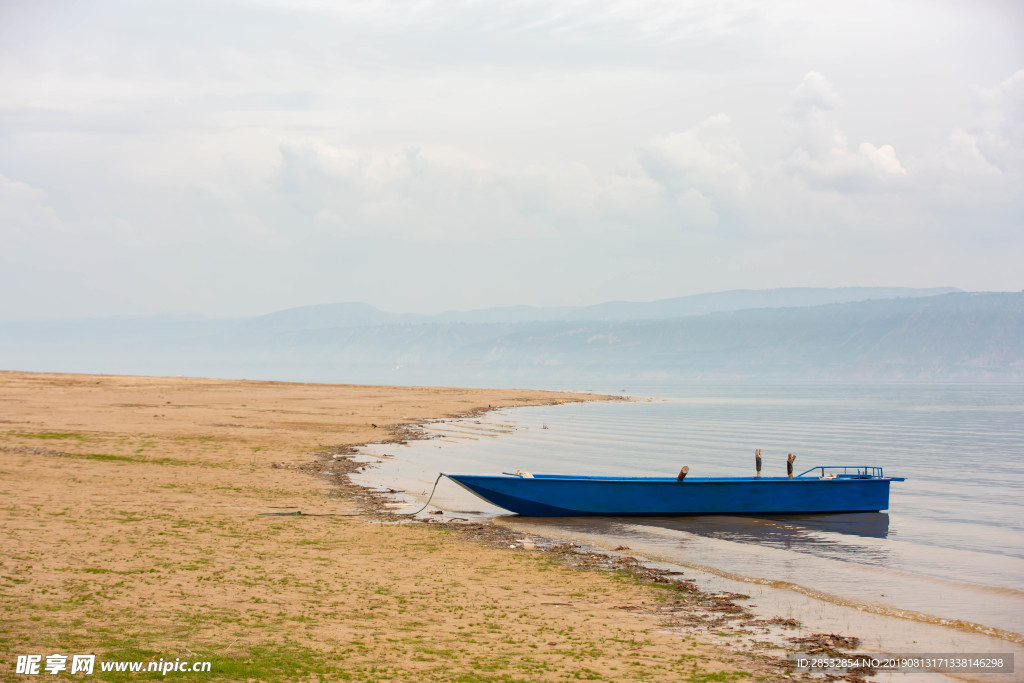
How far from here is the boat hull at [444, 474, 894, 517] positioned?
23719mm

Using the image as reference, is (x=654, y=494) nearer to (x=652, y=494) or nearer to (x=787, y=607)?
(x=652, y=494)

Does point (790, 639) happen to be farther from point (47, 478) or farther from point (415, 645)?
point (47, 478)

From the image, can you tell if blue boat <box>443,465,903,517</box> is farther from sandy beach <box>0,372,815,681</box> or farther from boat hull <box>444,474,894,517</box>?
sandy beach <box>0,372,815,681</box>

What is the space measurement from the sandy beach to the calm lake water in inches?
136

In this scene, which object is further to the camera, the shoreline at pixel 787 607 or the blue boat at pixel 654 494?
the blue boat at pixel 654 494

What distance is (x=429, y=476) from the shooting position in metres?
30.5

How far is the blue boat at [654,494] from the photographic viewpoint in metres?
23.7

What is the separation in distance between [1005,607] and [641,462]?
957 inches

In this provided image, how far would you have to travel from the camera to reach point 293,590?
13.4 meters

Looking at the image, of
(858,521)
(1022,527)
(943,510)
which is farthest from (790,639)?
(943,510)

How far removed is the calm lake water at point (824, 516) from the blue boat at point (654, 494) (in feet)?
1.31

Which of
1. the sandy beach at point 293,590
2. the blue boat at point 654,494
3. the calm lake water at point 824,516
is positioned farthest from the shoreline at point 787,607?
the blue boat at point 654,494

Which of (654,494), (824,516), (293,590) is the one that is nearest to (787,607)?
(293,590)

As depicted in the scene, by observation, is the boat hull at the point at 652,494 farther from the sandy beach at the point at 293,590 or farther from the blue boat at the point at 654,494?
the sandy beach at the point at 293,590
